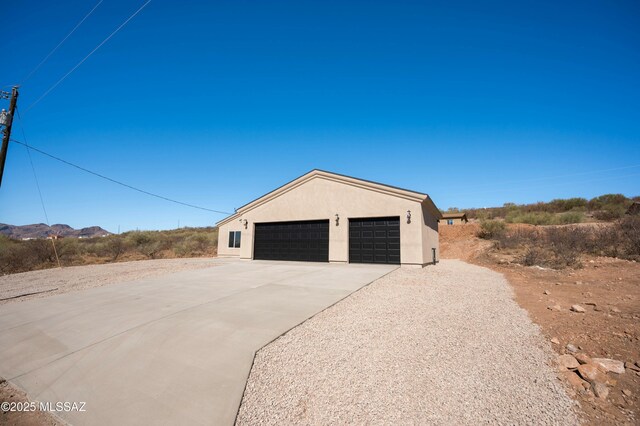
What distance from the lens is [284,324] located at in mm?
4992

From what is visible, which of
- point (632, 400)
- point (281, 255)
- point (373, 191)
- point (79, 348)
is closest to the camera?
point (632, 400)

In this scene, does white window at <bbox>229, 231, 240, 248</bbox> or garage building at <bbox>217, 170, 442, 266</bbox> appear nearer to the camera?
garage building at <bbox>217, 170, 442, 266</bbox>

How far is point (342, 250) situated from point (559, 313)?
9.97m

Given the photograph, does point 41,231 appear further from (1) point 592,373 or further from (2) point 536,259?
(1) point 592,373

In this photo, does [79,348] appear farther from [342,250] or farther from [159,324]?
[342,250]

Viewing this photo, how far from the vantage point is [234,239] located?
1948 cm

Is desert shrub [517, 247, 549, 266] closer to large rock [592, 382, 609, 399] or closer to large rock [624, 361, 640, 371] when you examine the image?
large rock [624, 361, 640, 371]

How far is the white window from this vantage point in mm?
19312

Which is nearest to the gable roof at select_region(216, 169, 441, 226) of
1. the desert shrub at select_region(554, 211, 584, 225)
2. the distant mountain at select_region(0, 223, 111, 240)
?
the desert shrub at select_region(554, 211, 584, 225)

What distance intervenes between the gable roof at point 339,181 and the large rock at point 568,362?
1027 centimetres

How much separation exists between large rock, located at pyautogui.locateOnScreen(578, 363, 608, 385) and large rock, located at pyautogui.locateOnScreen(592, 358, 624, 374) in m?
0.13

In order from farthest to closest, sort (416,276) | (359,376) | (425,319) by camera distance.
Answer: (416,276), (425,319), (359,376)

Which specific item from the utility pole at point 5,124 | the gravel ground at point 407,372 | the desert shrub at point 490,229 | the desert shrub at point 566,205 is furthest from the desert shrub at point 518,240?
the utility pole at point 5,124

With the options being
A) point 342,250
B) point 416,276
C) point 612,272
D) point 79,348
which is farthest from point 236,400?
point 612,272
